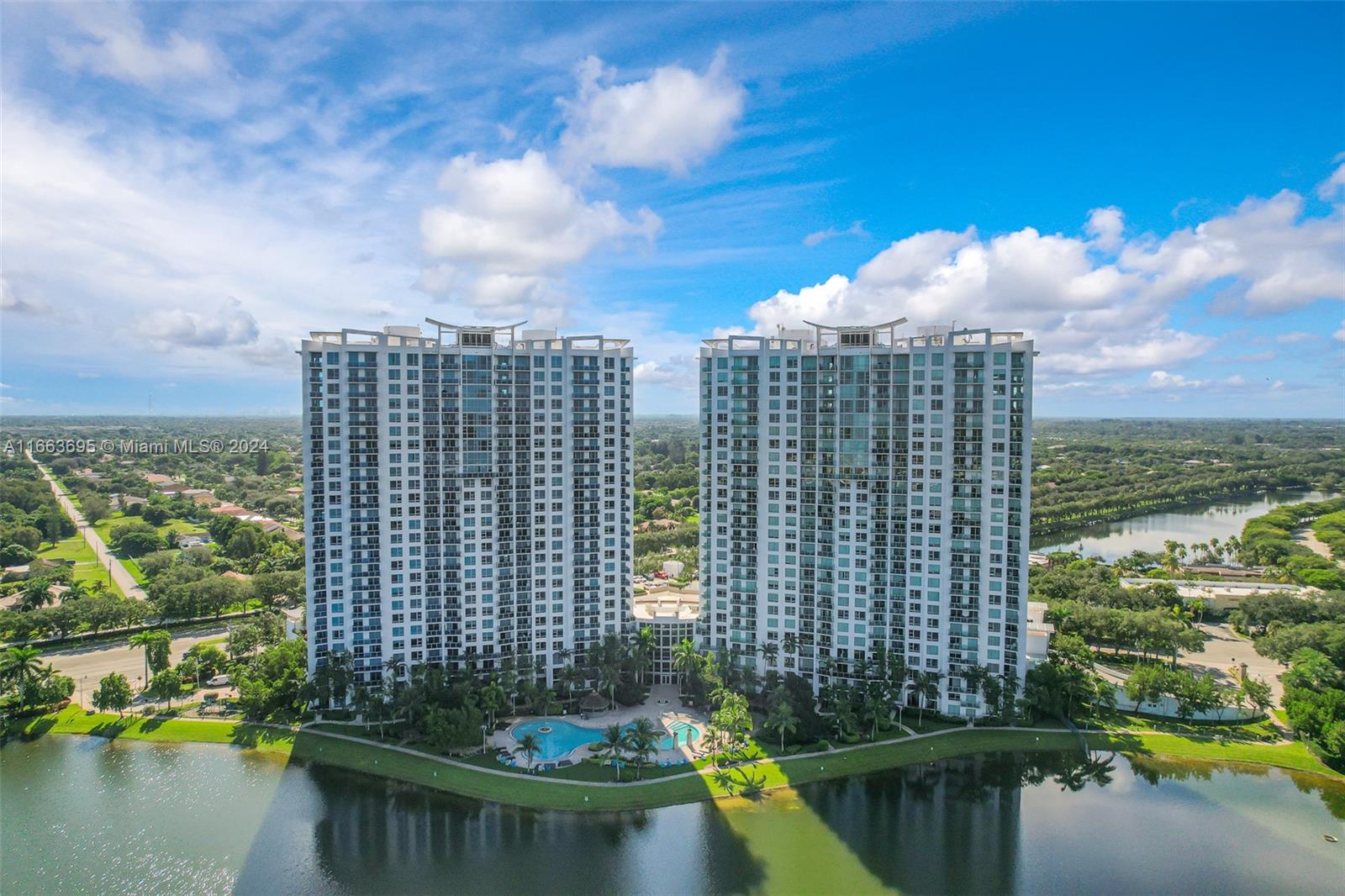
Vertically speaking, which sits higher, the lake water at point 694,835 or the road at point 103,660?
the road at point 103,660

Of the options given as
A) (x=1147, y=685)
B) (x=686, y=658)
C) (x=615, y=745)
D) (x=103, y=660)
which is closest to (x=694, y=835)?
(x=615, y=745)

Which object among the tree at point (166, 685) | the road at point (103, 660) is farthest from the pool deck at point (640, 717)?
the road at point (103, 660)

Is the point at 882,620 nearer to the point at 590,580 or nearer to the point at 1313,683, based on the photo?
the point at 590,580

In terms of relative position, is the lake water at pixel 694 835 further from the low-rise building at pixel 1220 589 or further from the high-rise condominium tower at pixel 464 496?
the low-rise building at pixel 1220 589

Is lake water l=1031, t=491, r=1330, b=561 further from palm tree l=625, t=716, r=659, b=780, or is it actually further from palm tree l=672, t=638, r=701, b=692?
palm tree l=625, t=716, r=659, b=780

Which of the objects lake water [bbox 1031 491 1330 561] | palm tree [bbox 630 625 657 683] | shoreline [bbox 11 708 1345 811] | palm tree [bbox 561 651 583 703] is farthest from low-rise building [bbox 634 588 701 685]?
lake water [bbox 1031 491 1330 561]

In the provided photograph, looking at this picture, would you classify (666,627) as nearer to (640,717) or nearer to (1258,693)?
(640,717)
